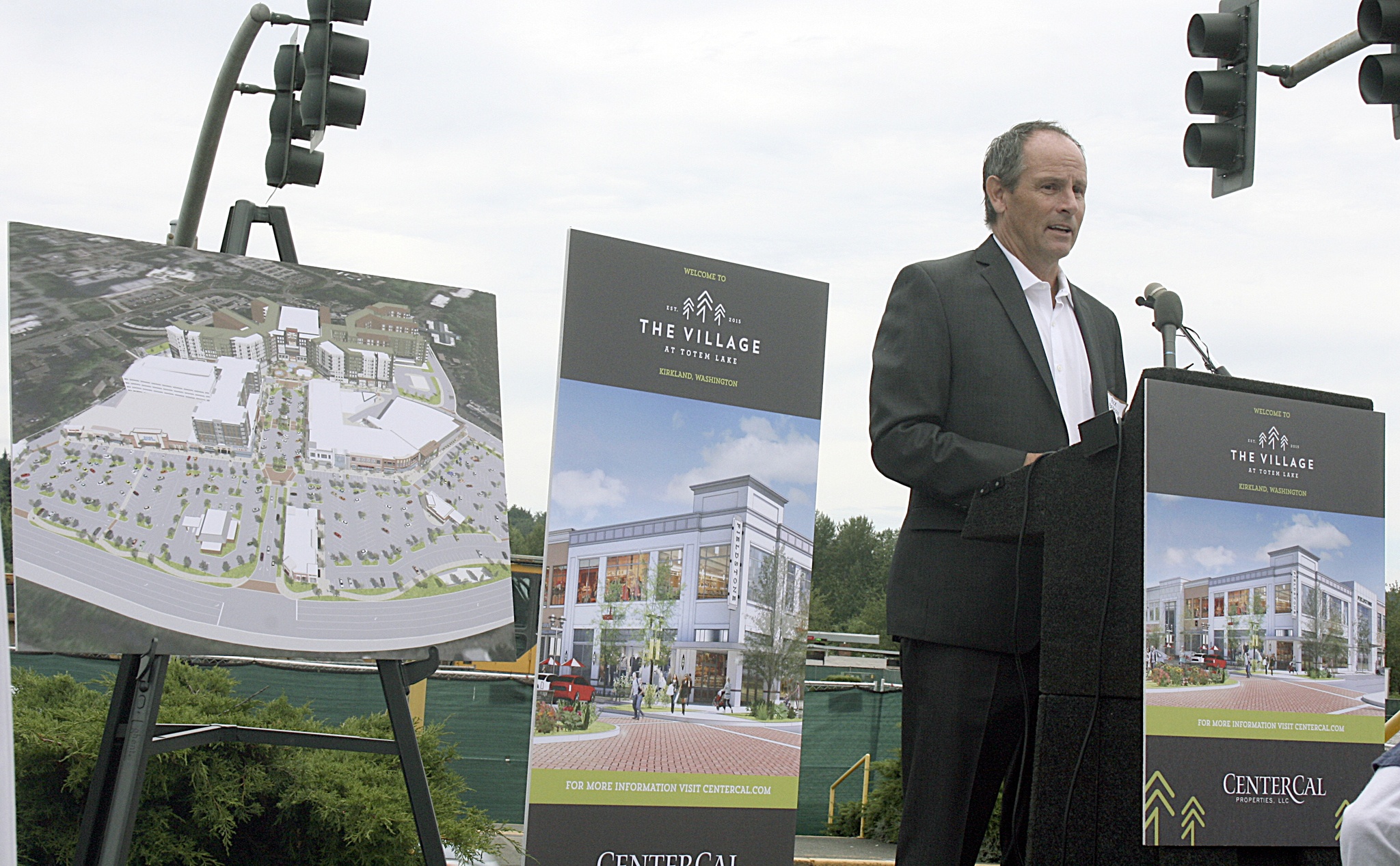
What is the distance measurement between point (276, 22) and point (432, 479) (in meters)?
3.74

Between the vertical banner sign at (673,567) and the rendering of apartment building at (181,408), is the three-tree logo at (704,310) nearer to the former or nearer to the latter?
the vertical banner sign at (673,567)

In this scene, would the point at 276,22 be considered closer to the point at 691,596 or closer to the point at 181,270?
the point at 181,270

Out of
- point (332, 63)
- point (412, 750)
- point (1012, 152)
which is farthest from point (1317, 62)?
point (412, 750)

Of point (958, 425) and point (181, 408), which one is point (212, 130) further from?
point (958, 425)

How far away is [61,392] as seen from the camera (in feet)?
9.26

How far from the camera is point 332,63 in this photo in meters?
5.28

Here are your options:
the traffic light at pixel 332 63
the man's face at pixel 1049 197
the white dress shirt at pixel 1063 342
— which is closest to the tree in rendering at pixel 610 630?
the white dress shirt at pixel 1063 342

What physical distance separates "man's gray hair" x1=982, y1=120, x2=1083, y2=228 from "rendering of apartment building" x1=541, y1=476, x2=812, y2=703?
1248 millimetres

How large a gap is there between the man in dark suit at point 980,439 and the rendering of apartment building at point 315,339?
1.33 m

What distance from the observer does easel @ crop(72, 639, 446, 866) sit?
2625mm

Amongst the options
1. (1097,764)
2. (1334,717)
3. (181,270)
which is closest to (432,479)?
(181,270)

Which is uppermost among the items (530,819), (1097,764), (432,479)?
Answer: (432,479)

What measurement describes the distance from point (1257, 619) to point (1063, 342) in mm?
1001

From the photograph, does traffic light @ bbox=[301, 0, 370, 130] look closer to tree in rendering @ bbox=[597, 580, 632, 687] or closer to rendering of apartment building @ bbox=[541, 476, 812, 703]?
rendering of apartment building @ bbox=[541, 476, 812, 703]
